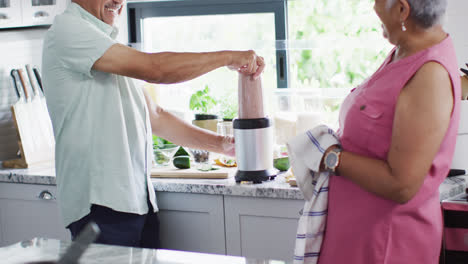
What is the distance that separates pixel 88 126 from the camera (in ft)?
6.47

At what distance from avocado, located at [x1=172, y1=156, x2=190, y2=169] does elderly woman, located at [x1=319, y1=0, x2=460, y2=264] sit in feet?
3.30

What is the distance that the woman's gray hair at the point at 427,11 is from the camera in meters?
1.44

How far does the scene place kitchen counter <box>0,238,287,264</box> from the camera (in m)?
1.34

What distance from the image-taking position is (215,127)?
276cm

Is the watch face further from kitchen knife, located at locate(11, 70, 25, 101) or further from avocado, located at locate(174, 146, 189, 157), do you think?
kitchen knife, located at locate(11, 70, 25, 101)

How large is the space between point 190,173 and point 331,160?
938mm

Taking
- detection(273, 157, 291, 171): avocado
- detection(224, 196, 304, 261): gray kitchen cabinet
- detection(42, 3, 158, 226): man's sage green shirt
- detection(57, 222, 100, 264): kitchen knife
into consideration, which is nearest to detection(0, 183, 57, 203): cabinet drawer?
detection(42, 3, 158, 226): man's sage green shirt

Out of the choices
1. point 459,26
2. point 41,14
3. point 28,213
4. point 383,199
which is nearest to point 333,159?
point 383,199

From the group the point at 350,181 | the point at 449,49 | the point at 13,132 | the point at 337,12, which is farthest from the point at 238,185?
the point at 337,12

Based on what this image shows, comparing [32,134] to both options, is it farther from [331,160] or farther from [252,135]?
[331,160]

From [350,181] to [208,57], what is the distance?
0.65 meters

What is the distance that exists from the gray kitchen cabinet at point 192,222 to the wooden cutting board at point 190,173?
→ 0.29 ft

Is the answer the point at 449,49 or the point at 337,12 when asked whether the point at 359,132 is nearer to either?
the point at 449,49

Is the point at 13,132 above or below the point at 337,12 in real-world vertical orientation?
below
